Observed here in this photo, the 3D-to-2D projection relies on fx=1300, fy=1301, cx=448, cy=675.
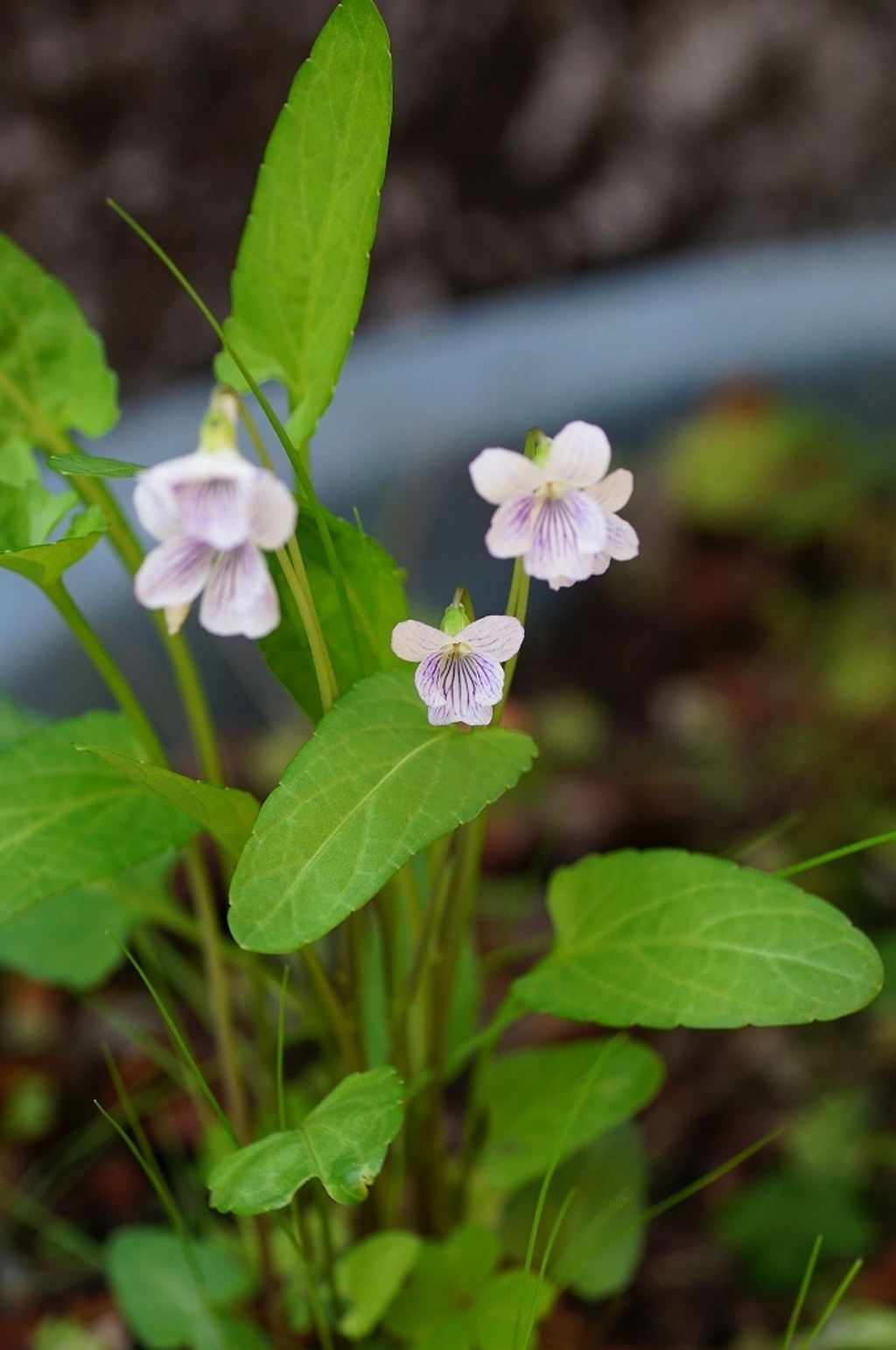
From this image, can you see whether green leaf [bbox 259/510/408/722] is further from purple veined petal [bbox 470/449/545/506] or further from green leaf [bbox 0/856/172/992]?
green leaf [bbox 0/856/172/992]

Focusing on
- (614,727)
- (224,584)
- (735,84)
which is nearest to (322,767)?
(224,584)

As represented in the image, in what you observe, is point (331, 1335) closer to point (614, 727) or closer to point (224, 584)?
point (224, 584)

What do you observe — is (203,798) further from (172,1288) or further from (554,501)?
(172,1288)

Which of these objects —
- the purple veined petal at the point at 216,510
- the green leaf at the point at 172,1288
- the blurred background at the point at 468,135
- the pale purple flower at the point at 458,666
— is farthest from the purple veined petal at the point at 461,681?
the blurred background at the point at 468,135

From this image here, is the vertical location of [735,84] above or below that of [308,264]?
above

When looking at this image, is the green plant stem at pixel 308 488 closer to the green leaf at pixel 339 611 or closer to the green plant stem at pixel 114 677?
the green leaf at pixel 339 611

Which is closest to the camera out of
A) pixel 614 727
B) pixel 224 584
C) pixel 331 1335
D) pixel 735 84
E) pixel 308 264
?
pixel 224 584
